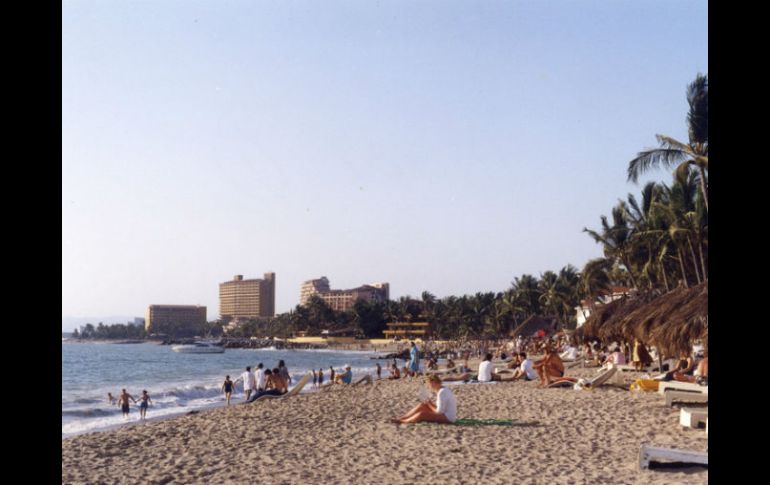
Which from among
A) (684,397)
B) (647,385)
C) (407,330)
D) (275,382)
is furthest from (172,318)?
(684,397)

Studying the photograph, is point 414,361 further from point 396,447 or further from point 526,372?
point 396,447

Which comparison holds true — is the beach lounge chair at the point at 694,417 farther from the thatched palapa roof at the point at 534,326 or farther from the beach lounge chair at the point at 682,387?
the thatched palapa roof at the point at 534,326

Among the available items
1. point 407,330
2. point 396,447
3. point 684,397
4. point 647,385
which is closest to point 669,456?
point 396,447

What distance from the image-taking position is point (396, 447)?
324 inches

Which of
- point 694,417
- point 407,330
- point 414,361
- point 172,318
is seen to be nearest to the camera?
point 694,417

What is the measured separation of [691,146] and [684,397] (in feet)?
24.7

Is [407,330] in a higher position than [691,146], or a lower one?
lower

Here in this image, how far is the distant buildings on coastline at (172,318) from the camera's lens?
172375 millimetres

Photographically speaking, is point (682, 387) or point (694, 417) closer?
point (694, 417)

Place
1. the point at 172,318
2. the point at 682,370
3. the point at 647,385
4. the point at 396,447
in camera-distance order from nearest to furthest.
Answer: the point at 396,447, the point at 647,385, the point at 682,370, the point at 172,318

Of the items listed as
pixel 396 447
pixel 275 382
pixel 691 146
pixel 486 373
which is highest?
pixel 691 146
